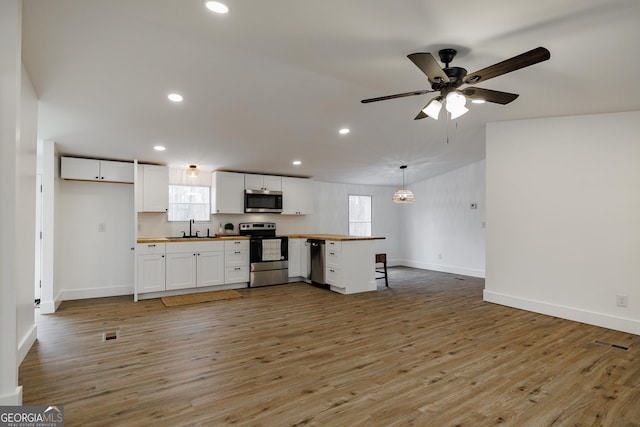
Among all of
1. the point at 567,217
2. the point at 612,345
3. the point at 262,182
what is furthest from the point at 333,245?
the point at 612,345

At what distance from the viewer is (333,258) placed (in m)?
5.80

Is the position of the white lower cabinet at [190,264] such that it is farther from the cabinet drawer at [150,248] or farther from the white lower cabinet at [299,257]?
the white lower cabinet at [299,257]

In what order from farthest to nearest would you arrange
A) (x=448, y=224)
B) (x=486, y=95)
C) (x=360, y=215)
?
(x=360, y=215), (x=448, y=224), (x=486, y=95)

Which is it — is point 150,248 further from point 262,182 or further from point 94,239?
point 262,182

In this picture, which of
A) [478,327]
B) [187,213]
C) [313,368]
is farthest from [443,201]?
[313,368]

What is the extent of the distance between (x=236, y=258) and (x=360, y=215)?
3744 mm

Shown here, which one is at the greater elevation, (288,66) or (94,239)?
(288,66)

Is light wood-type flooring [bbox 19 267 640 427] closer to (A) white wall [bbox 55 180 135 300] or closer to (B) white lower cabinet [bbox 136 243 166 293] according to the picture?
(B) white lower cabinet [bbox 136 243 166 293]

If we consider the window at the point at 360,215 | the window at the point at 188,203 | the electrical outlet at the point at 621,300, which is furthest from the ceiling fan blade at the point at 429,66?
the window at the point at 360,215

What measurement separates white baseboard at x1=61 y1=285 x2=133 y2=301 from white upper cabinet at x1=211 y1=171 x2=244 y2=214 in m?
1.95

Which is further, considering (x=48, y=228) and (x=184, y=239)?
(x=184, y=239)

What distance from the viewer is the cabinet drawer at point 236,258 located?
5891mm

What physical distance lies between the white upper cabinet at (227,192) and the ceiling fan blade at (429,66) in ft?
14.7

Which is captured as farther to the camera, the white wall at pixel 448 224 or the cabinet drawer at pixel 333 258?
the white wall at pixel 448 224
